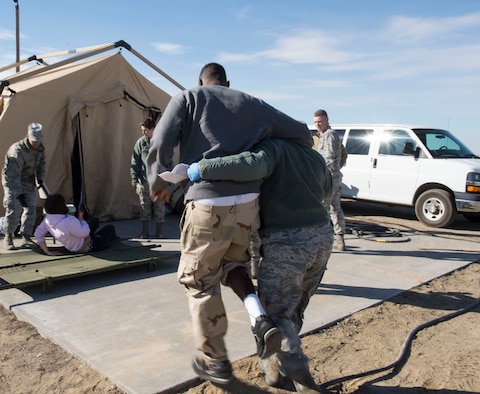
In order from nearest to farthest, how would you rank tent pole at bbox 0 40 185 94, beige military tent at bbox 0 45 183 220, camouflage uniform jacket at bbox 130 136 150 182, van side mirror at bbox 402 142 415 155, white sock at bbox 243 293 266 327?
white sock at bbox 243 293 266 327 < camouflage uniform jacket at bbox 130 136 150 182 < tent pole at bbox 0 40 185 94 < beige military tent at bbox 0 45 183 220 < van side mirror at bbox 402 142 415 155

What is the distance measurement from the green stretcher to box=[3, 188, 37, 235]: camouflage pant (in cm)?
83

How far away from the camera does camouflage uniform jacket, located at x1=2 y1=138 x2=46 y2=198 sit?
6.34 meters

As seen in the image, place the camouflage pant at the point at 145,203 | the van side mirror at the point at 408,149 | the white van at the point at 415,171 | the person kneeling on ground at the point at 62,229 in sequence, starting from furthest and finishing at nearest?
the van side mirror at the point at 408,149 < the white van at the point at 415,171 < the camouflage pant at the point at 145,203 < the person kneeling on ground at the point at 62,229

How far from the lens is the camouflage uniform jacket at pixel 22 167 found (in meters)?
6.34

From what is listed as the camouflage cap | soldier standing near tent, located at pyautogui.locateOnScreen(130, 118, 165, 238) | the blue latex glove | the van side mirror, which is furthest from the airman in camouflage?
the van side mirror

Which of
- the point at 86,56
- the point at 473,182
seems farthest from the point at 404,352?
the point at 86,56

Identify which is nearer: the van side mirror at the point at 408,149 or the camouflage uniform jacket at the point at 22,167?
the camouflage uniform jacket at the point at 22,167

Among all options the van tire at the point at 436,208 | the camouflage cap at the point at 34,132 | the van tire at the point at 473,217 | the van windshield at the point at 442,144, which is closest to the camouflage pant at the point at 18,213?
the camouflage cap at the point at 34,132

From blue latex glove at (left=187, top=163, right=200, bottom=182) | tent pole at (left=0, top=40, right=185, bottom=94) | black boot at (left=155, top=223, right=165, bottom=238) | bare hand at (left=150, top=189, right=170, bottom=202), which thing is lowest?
black boot at (left=155, top=223, right=165, bottom=238)

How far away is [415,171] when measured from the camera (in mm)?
9500

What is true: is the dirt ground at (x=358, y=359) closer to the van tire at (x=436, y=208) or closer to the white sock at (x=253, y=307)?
the white sock at (x=253, y=307)

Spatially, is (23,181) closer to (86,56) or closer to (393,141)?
(86,56)

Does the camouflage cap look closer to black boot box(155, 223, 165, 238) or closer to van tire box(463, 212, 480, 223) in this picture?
black boot box(155, 223, 165, 238)

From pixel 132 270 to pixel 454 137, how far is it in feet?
24.7
